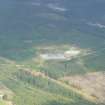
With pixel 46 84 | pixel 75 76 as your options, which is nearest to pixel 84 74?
pixel 75 76

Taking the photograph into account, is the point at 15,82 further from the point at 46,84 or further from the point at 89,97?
the point at 89,97

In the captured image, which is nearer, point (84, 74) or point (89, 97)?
point (89, 97)

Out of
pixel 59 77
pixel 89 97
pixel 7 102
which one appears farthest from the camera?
pixel 59 77

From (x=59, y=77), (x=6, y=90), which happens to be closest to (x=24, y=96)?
(x=6, y=90)

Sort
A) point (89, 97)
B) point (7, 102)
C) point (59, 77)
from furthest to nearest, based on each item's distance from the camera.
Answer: point (59, 77)
point (89, 97)
point (7, 102)

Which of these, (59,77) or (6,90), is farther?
(59,77)

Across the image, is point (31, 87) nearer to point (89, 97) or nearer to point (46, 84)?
point (46, 84)
